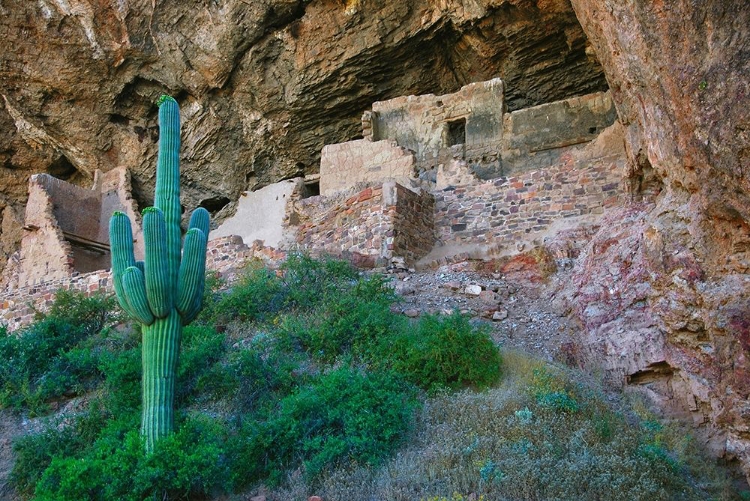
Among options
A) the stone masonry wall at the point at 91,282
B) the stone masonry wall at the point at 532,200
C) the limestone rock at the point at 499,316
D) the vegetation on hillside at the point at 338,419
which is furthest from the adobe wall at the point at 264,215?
the limestone rock at the point at 499,316

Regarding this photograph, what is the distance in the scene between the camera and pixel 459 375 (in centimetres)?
819

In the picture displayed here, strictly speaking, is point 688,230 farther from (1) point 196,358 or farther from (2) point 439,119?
(2) point 439,119

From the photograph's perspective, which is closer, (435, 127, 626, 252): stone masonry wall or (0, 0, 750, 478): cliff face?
(0, 0, 750, 478): cliff face

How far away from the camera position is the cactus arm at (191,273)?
7.50 m

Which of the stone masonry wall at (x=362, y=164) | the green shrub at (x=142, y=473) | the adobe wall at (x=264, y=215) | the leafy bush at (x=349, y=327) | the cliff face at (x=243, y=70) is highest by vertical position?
the cliff face at (x=243, y=70)

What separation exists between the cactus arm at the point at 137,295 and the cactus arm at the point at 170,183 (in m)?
0.29

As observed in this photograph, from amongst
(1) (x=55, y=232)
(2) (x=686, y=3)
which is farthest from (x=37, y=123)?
(2) (x=686, y=3)

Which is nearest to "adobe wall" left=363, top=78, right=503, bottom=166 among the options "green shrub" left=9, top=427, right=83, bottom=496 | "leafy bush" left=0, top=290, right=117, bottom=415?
"leafy bush" left=0, top=290, right=117, bottom=415

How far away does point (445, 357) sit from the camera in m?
8.27

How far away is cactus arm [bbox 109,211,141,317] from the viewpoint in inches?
299

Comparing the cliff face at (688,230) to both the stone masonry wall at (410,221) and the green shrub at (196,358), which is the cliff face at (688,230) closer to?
the stone masonry wall at (410,221)

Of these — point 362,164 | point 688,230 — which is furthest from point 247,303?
point 688,230

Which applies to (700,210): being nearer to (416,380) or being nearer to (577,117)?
(416,380)

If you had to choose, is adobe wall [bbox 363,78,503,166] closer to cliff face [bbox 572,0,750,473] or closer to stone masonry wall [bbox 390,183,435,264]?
stone masonry wall [bbox 390,183,435,264]
